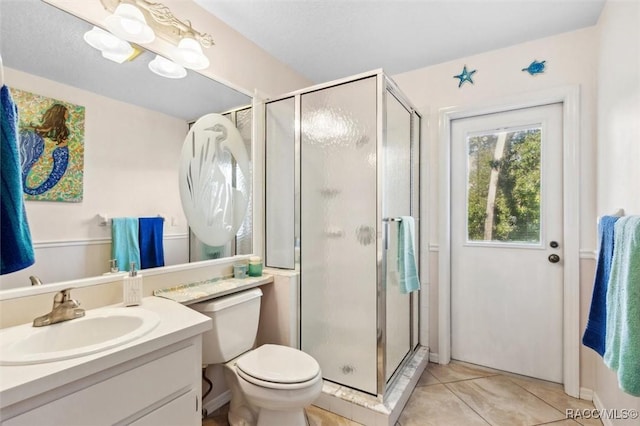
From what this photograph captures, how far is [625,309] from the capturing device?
920mm

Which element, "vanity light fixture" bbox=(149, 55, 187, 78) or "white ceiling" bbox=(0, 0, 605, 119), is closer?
"white ceiling" bbox=(0, 0, 605, 119)

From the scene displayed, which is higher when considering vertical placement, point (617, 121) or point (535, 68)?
point (535, 68)

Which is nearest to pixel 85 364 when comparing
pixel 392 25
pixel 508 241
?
pixel 392 25

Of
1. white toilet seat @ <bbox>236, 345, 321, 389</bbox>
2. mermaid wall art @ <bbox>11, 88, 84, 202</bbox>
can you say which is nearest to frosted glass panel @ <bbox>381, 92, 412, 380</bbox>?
white toilet seat @ <bbox>236, 345, 321, 389</bbox>

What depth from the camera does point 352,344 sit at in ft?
6.16

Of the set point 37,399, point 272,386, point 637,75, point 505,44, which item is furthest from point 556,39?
point 37,399

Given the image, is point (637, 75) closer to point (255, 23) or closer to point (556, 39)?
point (556, 39)

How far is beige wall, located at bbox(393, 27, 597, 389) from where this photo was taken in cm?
195

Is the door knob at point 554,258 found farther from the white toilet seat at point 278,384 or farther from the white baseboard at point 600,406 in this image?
the white toilet seat at point 278,384

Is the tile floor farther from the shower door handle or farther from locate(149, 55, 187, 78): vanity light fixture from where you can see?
locate(149, 55, 187, 78): vanity light fixture

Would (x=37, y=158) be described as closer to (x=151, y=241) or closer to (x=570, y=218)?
(x=151, y=241)

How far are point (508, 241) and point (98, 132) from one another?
106 inches

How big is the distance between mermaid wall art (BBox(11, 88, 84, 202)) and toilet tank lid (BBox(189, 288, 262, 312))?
28.5 inches

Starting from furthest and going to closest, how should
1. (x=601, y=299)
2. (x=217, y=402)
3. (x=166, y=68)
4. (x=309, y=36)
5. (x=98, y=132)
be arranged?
1. (x=309, y=36)
2. (x=217, y=402)
3. (x=166, y=68)
4. (x=98, y=132)
5. (x=601, y=299)
